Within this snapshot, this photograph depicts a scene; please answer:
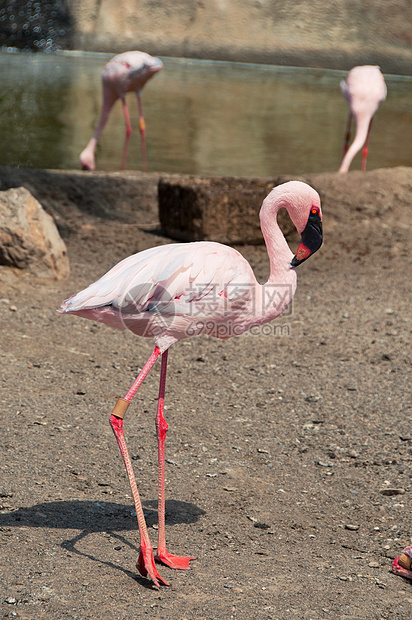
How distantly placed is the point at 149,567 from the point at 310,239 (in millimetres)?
1467

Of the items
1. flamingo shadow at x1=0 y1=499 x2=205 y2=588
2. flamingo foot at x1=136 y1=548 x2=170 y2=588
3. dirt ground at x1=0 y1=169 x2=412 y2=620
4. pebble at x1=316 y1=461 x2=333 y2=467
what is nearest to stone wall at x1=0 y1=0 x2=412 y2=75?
dirt ground at x1=0 y1=169 x2=412 y2=620

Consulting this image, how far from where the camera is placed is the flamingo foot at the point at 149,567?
2646 mm

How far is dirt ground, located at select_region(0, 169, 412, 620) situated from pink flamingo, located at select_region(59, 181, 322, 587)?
1.09ft

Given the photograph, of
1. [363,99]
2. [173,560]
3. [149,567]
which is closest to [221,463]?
[173,560]

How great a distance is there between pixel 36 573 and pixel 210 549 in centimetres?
74

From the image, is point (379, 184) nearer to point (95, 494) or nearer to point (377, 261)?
point (377, 261)

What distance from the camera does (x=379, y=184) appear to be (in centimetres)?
848

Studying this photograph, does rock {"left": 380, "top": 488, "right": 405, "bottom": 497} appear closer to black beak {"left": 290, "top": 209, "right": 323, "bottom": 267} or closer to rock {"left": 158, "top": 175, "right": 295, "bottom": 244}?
black beak {"left": 290, "top": 209, "right": 323, "bottom": 267}

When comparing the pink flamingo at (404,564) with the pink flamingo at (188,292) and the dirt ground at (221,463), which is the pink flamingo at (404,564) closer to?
the dirt ground at (221,463)

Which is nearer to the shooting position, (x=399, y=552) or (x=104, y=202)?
(x=399, y=552)

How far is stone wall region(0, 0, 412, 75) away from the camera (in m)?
27.9

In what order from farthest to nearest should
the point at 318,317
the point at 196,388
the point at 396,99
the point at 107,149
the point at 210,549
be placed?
the point at 396,99 < the point at 107,149 < the point at 318,317 < the point at 196,388 < the point at 210,549

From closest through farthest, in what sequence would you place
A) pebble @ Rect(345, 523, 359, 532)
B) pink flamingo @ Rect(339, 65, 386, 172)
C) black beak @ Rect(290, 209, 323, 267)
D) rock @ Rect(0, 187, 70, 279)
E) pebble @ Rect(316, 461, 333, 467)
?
black beak @ Rect(290, 209, 323, 267)
pebble @ Rect(345, 523, 359, 532)
pebble @ Rect(316, 461, 333, 467)
rock @ Rect(0, 187, 70, 279)
pink flamingo @ Rect(339, 65, 386, 172)

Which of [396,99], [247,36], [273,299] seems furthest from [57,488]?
[247,36]
